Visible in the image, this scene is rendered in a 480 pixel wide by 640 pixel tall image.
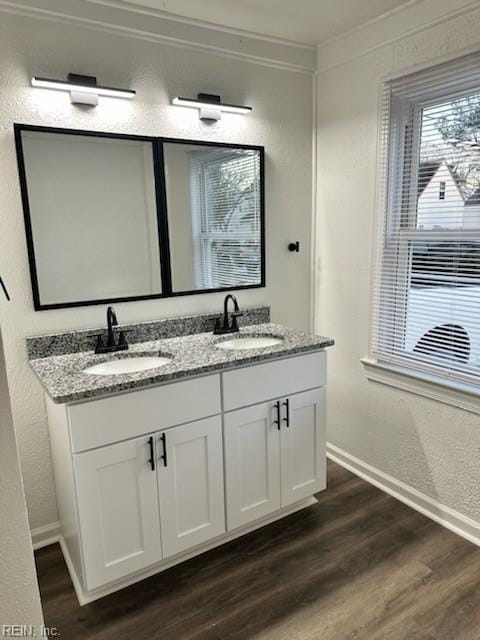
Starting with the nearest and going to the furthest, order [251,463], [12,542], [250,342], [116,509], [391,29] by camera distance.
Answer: [12,542] → [116,509] → [251,463] → [391,29] → [250,342]

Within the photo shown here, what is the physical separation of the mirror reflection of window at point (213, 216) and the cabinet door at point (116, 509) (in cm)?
97

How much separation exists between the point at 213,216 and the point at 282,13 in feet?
3.41

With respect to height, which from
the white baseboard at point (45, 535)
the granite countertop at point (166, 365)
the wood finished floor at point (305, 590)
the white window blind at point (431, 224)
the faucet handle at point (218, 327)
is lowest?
the wood finished floor at point (305, 590)

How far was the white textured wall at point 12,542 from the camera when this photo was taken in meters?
0.83

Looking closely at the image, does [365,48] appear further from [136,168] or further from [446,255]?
[136,168]

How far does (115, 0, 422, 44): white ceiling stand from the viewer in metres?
2.09

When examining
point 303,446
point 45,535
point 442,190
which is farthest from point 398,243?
point 45,535

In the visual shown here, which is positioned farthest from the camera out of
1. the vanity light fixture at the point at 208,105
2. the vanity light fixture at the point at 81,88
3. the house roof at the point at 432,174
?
the vanity light fixture at the point at 208,105

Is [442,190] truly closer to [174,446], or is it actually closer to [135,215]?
[135,215]

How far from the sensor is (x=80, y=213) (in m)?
2.10

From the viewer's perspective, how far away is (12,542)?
86 centimetres

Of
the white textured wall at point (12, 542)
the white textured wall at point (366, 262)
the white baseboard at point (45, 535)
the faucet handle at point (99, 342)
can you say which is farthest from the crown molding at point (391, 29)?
the white baseboard at point (45, 535)

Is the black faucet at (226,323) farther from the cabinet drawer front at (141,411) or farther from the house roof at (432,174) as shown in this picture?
the house roof at (432,174)

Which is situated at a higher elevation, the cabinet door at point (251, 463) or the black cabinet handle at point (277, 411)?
the black cabinet handle at point (277, 411)
